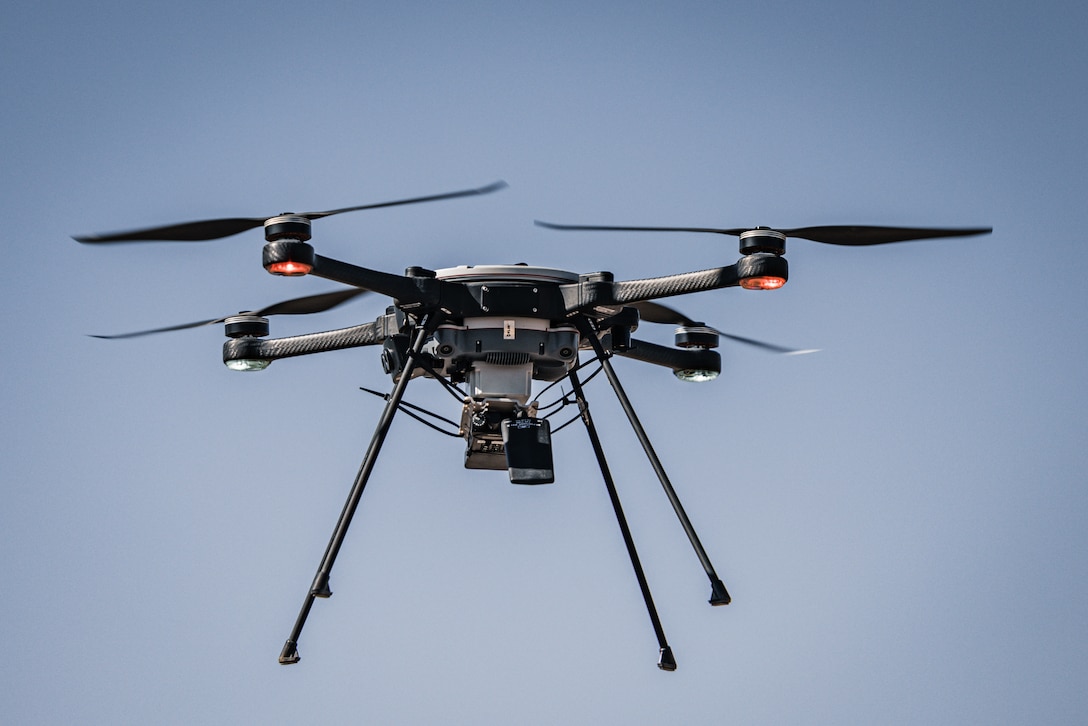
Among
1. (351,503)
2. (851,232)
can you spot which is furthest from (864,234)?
(351,503)

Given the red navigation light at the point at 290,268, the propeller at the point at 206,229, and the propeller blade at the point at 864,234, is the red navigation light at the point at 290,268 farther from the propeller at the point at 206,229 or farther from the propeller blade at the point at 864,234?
the propeller blade at the point at 864,234

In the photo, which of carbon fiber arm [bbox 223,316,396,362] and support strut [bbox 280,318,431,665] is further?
carbon fiber arm [bbox 223,316,396,362]

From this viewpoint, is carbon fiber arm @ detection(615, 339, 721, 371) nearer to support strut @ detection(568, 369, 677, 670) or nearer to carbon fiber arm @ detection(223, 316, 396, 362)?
support strut @ detection(568, 369, 677, 670)

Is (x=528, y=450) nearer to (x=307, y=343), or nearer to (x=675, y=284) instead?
(x=675, y=284)

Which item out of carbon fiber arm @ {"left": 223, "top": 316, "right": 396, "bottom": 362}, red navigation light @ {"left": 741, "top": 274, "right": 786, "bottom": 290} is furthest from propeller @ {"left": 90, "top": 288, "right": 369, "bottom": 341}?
red navigation light @ {"left": 741, "top": 274, "right": 786, "bottom": 290}

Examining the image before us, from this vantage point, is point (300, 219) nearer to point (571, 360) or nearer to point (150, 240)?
point (150, 240)

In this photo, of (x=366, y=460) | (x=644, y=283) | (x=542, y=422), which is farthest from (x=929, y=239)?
(x=366, y=460)

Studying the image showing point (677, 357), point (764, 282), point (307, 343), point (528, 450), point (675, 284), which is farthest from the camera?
point (677, 357)
